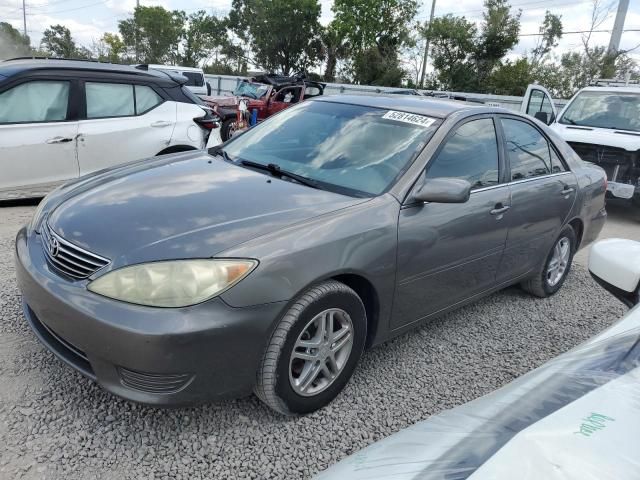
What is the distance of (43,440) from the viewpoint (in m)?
2.21

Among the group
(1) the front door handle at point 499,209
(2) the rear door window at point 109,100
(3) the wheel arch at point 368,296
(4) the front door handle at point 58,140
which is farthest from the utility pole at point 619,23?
(3) the wheel arch at point 368,296

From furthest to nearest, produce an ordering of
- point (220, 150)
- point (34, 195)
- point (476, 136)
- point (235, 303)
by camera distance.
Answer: point (34, 195) < point (220, 150) < point (476, 136) < point (235, 303)

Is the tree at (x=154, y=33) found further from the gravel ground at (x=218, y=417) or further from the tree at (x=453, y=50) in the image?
the gravel ground at (x=218, y=417)

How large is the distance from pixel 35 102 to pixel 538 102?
902 cm

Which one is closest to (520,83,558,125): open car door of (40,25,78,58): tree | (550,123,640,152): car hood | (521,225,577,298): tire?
(550,123,640,152): car hood

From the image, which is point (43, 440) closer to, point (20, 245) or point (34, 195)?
point (20, 245)

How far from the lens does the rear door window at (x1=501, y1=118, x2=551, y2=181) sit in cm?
360

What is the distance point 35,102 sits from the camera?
16.9 ft

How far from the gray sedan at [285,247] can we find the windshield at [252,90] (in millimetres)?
13793

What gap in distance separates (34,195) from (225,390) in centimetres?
407

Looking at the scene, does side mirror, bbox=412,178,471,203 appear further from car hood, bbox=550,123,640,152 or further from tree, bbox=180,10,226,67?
tree, bbox=180,10,226,67

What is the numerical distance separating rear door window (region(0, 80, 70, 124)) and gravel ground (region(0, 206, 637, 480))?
2.32 m

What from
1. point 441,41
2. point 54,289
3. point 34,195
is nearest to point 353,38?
point 441,41

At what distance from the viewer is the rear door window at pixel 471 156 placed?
Result: 119 inches
